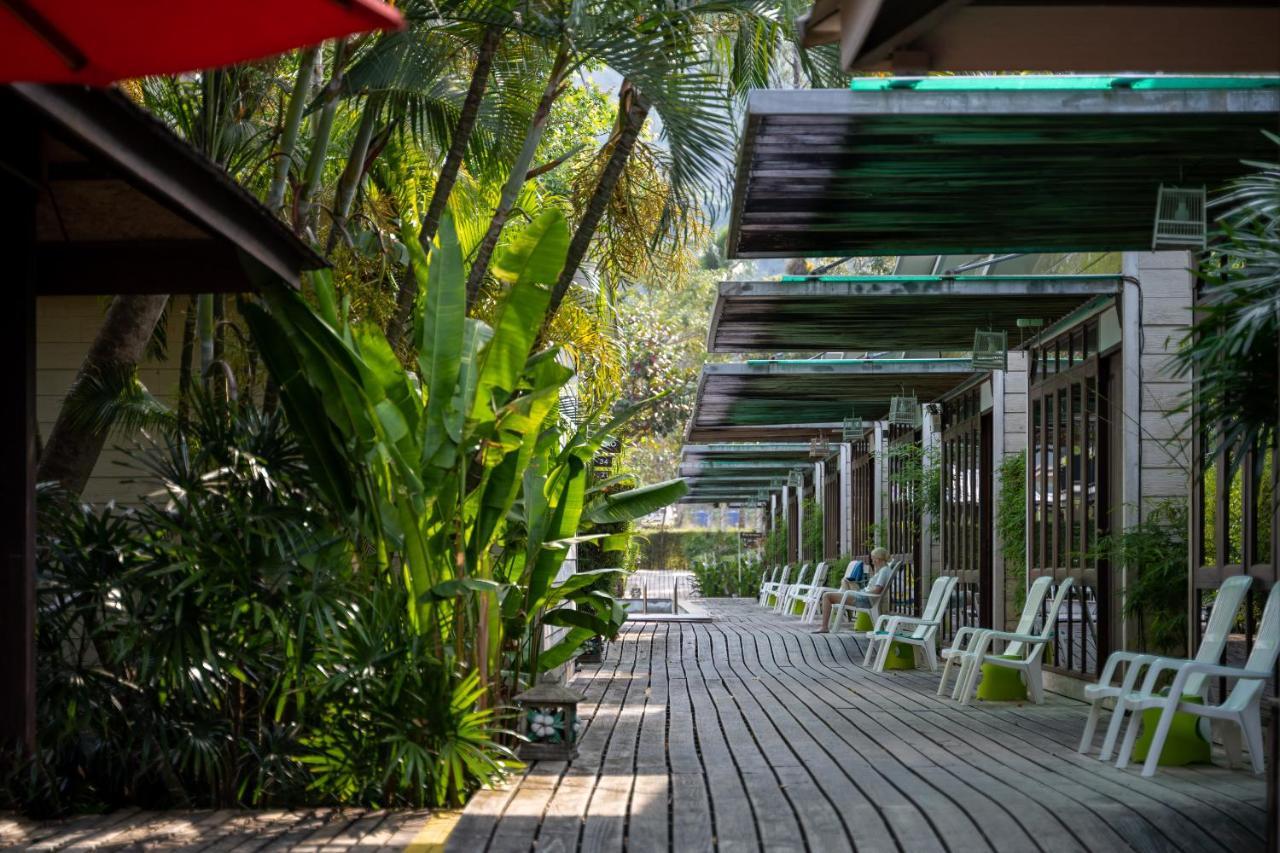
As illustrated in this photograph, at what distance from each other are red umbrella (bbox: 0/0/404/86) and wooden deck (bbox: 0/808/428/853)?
297 cm

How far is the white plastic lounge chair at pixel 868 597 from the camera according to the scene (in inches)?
672

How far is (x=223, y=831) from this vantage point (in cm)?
618

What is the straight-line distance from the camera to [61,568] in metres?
6.71

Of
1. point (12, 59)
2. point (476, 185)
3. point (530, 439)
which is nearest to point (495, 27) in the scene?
point (530, 439)

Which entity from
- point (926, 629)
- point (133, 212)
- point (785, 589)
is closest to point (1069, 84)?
point (133, 212)

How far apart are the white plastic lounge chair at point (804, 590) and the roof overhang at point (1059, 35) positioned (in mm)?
15985

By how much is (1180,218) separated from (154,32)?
5.45 metres

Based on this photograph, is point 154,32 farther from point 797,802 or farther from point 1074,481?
point 1074,481

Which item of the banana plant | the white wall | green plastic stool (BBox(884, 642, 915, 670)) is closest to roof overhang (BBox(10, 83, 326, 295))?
the banana plant

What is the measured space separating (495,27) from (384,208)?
389 cm

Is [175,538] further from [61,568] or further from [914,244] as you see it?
[914,244]

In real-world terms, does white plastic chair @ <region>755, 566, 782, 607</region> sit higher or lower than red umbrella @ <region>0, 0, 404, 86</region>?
lower

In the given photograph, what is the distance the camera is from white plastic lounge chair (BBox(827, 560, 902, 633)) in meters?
17.1

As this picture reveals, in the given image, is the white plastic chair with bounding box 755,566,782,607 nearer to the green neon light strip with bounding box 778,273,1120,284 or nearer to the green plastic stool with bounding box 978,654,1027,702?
the green plastic stool with bounding box 978,654,1027,702
